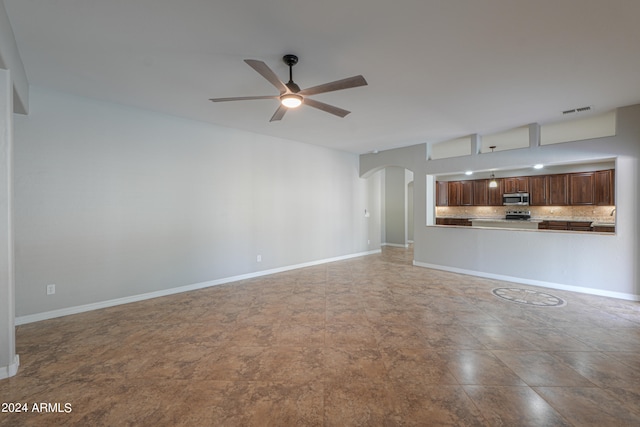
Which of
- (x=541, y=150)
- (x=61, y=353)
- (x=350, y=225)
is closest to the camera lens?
(x=61, y=353)

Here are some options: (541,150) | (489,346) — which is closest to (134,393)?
(489,346)

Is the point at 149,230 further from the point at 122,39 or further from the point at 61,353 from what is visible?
the point at 122,39

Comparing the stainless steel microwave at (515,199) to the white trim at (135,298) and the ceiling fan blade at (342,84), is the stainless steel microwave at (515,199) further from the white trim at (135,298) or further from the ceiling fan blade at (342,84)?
the ceiling fan blade at (342,84)

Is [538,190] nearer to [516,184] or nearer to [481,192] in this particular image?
[516,184]

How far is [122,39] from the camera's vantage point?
2.35 metres

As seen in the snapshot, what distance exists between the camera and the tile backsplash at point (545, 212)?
6.84m

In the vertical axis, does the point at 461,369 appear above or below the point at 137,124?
below

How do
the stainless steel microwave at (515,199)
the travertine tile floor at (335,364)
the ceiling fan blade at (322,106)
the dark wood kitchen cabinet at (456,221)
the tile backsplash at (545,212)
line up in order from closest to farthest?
the travertine tile floor at (335,364)
the ceiling fan blade at (322,106)
the tile backsplash at (545,212)
the stainless steel microwave at (515,199)
the dark wood kitchen cabinet at (456,221)

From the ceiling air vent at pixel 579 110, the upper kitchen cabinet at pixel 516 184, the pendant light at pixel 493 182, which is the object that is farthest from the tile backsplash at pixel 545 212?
the ceiling air vent at pixel 579 110

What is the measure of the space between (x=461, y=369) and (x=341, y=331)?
1.19 metres

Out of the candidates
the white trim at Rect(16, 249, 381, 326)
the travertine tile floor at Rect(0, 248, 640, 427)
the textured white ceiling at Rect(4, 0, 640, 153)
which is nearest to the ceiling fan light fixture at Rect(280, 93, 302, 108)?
the textured white ceiling at Rect(4, 0, 640, 153)

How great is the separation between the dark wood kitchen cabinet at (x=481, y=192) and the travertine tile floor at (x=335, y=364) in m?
5.23

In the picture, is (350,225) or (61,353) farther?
(350,225)

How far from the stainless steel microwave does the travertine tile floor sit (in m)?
4.53
